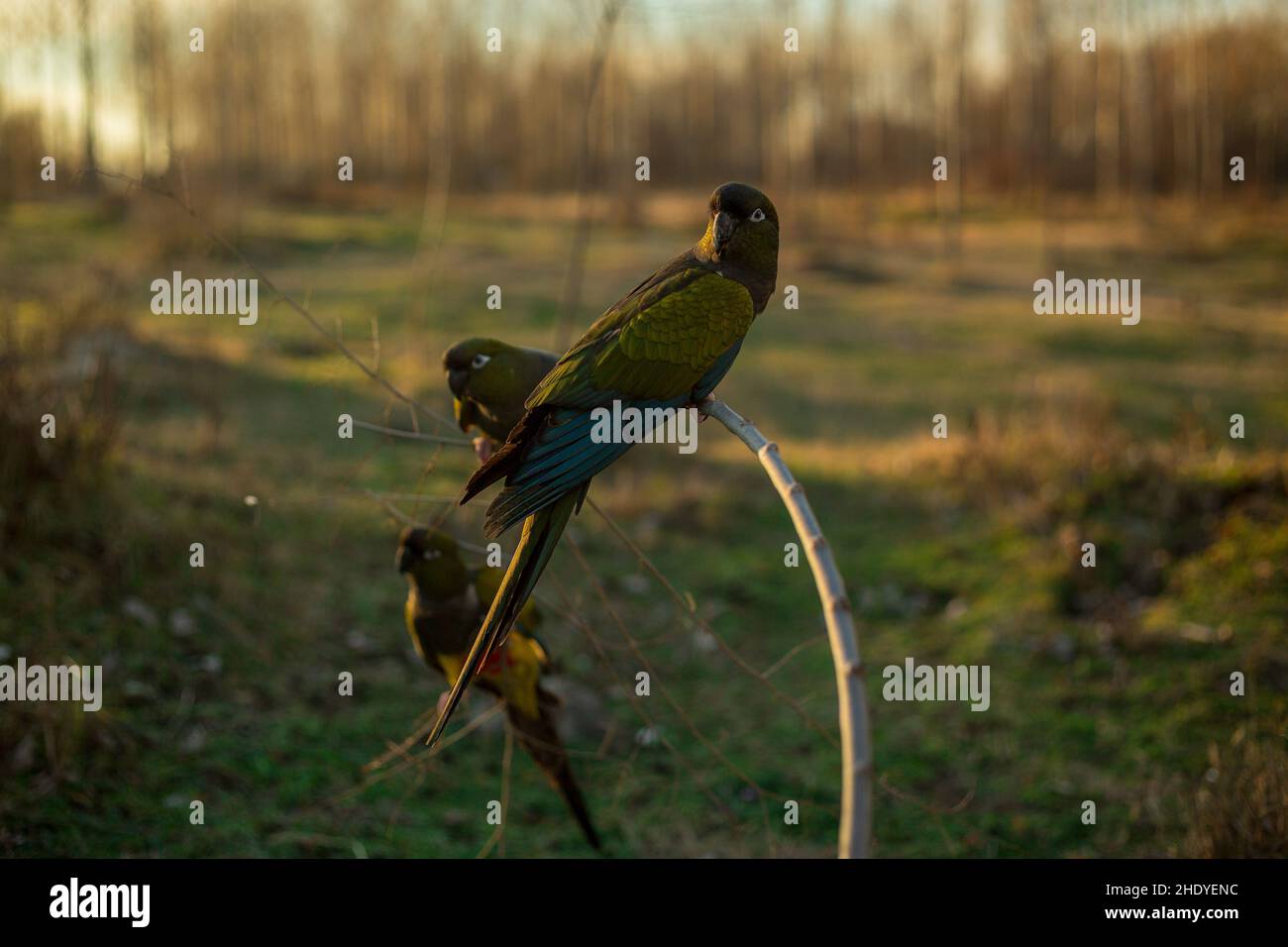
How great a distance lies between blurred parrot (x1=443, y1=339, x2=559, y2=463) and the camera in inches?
130

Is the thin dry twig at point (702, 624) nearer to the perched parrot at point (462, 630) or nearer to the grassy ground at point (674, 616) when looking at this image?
the grassy ground at point (674, 616)

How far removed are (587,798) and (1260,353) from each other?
486 inches

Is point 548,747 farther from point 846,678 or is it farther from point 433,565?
point 846,678

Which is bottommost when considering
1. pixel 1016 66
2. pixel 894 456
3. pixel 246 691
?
pixel 246 691

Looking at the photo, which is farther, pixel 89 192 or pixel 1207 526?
pixel 89 192

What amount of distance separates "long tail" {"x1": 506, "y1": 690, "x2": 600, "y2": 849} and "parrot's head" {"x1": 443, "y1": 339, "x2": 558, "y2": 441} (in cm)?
108

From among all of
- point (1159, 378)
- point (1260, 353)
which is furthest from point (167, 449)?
point (1260, 353)

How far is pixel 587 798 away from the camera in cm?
551

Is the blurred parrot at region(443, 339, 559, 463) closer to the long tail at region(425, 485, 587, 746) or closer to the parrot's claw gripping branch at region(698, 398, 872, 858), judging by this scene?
the long tail at region(425, 485, 587, 746)

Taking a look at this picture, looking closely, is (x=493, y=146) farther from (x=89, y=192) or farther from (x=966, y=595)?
(x=966, y=595)

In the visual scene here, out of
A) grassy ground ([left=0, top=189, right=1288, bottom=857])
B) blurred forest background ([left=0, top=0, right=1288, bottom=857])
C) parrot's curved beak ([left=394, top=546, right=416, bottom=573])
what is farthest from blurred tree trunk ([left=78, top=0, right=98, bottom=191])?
parrot's curved beak ([left=394, top=546, right=416, bottom=573])

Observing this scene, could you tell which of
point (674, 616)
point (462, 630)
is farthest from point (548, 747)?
point (674, 616)

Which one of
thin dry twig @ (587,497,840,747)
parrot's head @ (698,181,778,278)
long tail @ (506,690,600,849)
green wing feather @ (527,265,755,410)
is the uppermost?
parrot's head @ (698,181,778,278)

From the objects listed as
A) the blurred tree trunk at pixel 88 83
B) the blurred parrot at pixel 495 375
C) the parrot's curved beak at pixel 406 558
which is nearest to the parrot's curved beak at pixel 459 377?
the blurred parrot at pixel 495 375
